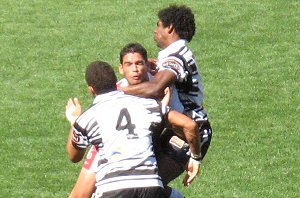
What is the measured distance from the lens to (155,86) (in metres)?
10.1

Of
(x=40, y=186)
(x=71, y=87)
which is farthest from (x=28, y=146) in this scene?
(x=71, y=87)

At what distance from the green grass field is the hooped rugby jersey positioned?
2808 mm

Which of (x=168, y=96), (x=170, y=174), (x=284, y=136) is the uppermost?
(x=168, y=96)

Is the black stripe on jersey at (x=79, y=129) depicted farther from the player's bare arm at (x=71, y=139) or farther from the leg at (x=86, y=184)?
the leg at (x=86, y=184)

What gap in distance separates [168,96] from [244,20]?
9.36 metres

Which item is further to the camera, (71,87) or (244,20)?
(244,20)

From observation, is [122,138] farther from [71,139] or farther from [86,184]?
[86,184]

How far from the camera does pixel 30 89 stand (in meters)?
16.8

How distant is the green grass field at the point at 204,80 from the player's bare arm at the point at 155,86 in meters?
3.34

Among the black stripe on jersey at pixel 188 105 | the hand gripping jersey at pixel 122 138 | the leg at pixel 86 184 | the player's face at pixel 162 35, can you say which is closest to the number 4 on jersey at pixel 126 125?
the hand gripping jersey at pixel 122 138

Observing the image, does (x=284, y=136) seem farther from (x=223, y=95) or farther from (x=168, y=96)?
(x=168, y=96)

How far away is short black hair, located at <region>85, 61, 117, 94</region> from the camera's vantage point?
31.2 ft

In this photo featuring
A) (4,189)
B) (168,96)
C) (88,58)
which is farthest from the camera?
(88,58)

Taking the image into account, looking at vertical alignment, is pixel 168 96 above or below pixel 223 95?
above
